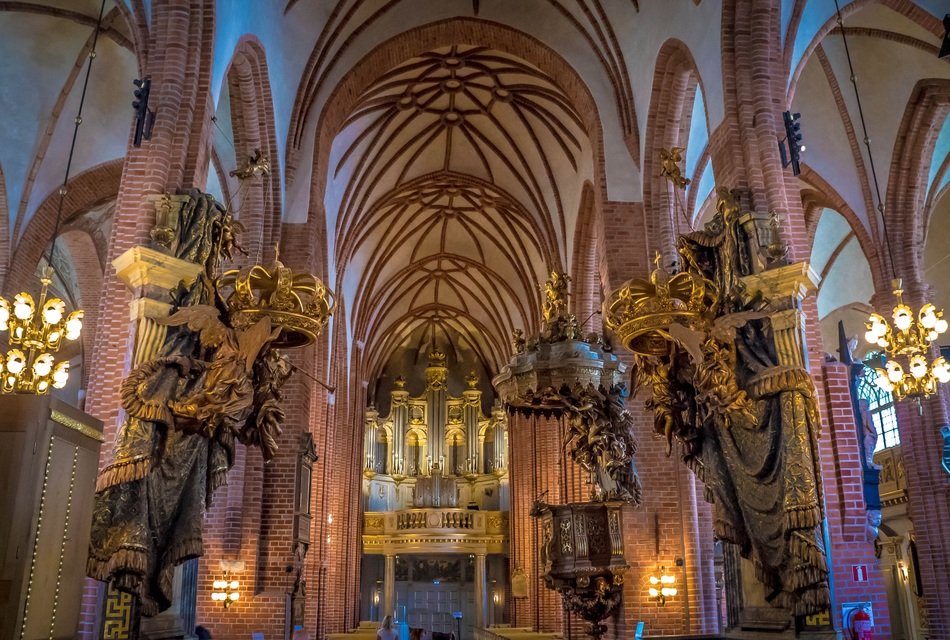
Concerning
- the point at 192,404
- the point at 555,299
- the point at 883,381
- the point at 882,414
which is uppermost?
the point at 555,299

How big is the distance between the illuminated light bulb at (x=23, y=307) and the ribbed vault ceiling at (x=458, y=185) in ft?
27.9

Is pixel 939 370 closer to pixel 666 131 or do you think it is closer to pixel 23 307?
pixel 666 131

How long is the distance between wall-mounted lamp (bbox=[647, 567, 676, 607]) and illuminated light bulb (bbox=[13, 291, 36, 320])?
8.25 m

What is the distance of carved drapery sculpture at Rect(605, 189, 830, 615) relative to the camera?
621cm

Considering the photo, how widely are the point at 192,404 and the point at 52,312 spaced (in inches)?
98.0

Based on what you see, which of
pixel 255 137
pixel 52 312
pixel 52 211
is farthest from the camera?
pixel 52 211

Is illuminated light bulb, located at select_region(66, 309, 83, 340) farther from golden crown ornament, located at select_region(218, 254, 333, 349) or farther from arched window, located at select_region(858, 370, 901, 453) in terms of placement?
arched window, located at select_region(858, 370, 901, 453)

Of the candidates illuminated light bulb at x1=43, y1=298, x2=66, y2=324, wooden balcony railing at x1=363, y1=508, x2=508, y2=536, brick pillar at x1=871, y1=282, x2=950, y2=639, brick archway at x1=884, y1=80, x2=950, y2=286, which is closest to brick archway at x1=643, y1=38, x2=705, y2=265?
brick archway at x1=884, y1=80, x2=950, y2=286

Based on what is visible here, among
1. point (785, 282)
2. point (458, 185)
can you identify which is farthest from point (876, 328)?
point (458, 185)

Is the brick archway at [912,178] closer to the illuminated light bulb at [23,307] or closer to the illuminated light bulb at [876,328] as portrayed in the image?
the illuminated light bulb at [876,328]

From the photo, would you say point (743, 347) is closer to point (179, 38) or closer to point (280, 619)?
point (179, 38)

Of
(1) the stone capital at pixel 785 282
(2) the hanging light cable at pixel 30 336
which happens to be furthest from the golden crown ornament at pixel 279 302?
(1) the stone capital at pixel 785 282

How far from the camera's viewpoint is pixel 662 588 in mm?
10930

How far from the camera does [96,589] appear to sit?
5.94 m
